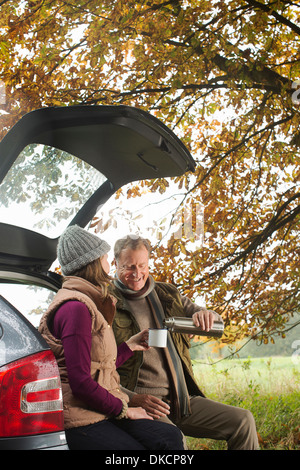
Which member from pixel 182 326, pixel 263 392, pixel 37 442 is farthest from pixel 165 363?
pixel 263 392

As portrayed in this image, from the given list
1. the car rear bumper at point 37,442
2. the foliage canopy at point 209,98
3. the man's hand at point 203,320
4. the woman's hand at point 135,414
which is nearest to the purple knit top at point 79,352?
the woman's hand at point 135,414

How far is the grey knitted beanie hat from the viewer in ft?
7.02

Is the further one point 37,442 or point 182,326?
point 182,326

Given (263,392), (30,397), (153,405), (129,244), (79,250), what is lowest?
(263,392)

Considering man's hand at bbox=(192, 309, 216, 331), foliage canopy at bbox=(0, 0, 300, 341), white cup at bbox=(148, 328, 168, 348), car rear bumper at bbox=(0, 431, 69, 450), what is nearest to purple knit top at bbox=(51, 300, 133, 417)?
car rear bumper at bbox=(0, 431, 69, 450)

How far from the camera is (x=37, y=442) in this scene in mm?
1474

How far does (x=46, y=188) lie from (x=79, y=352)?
152 cm

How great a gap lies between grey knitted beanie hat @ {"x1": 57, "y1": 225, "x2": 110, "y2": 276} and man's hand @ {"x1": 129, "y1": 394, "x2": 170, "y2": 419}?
2.44 ft

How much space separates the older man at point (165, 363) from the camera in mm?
2713

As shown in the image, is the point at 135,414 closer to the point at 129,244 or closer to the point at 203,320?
the point at 203,320

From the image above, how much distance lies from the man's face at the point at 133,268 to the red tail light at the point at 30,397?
1.31 metres

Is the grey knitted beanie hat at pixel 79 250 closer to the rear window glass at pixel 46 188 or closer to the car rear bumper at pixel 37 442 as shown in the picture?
the rear window glass at pixel 46 188
